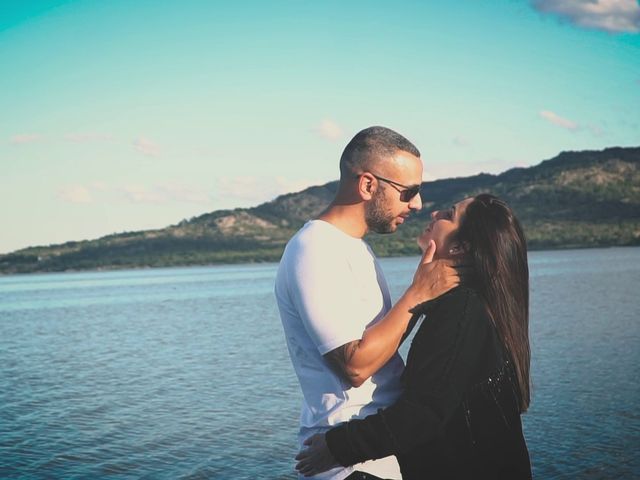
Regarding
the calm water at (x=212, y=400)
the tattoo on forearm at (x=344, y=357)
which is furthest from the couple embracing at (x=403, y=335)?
the calm water at (x=212, y=400)

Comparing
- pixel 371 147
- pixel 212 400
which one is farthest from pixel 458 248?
pixel 212 400

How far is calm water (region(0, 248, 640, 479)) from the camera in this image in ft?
43.3

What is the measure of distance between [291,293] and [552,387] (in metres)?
16.8

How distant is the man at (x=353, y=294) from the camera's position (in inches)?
124

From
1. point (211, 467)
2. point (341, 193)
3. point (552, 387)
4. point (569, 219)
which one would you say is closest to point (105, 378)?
point (211, 467)

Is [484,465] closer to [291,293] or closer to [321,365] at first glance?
[321,365]

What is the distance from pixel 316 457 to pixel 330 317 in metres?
0.63

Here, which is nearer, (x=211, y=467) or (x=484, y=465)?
(x=484, y=465)

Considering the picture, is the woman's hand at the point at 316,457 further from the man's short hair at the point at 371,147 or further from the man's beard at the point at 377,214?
the man's short hair at the point at 371,147

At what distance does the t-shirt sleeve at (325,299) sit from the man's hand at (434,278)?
0.95 ft

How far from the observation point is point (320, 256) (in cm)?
323

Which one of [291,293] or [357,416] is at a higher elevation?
[291,293]

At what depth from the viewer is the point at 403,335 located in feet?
10.9

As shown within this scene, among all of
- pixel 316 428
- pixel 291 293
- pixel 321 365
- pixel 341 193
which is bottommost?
pixel 316 428
